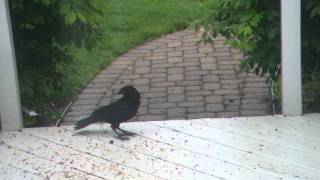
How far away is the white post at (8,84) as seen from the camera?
428 cm

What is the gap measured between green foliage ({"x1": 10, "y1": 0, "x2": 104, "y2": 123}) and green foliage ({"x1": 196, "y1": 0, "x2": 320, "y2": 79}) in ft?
2.71

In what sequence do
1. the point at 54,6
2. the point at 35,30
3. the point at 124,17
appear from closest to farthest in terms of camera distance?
the point at 54,6 < the point at 35,30 < the point at 124,17

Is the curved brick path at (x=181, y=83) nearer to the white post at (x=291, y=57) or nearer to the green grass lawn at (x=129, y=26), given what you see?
the green grass lawn at (x=129, y=26)

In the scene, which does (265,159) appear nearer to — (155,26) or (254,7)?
(254,7)

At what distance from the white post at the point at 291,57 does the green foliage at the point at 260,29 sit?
0.18 metres

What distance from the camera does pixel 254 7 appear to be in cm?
464

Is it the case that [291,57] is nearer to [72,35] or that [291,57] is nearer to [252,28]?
[252,28]

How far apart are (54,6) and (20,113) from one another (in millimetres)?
745

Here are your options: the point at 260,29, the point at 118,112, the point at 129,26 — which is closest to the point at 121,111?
the point at 118,112

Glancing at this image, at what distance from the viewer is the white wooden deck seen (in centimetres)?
368

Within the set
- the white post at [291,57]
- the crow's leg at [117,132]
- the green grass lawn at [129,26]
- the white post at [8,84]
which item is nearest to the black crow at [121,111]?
the crow's leg at [117,132]

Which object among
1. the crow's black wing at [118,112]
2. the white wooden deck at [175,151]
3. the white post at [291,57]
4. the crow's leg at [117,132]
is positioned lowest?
the white wooden deck at [175,151]

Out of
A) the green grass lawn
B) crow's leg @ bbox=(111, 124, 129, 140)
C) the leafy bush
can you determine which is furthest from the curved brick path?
crow's leg @ bbox=(111, 124, 129, 140)

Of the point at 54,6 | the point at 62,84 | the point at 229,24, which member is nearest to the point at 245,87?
the point at 229,24
